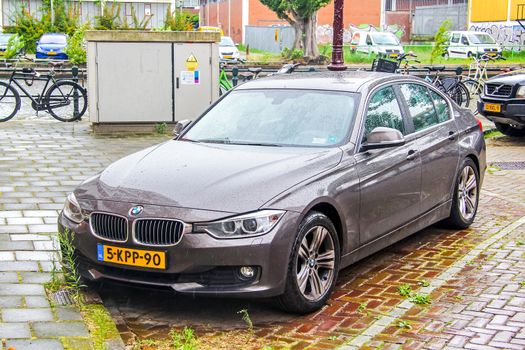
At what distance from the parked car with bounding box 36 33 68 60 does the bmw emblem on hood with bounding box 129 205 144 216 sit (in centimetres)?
3066

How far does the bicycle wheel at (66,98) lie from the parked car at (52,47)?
19334 mm

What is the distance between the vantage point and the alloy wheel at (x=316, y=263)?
18.9ft

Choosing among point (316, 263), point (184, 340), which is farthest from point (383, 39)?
point (184, 340)

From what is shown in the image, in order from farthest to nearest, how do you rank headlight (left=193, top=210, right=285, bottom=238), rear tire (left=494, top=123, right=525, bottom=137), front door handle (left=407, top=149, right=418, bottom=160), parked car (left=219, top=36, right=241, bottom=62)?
parked car (left=219, top=36, right=241, bottom=62) → rear tire (left=494, top=123, right=525, bottom=137) → front door handle (left=407, top=149, right=418, bottom=160) → headlight (left=193, top=210, right=285, bottom=238)

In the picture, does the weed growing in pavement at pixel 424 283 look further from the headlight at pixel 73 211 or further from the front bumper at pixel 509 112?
the front bumper at pixel 509 112

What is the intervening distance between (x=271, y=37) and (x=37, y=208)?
5206 cm

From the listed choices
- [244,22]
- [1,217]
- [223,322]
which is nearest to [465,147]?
[223,322]

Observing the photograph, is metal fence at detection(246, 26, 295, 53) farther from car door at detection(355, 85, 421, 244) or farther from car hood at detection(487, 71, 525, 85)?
car door at detection(355, 85, 421, 244)

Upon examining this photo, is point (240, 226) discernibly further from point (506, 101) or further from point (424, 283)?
point (506, 101)

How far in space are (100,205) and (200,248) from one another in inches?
33.3

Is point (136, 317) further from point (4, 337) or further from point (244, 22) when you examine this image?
point (244, 22)

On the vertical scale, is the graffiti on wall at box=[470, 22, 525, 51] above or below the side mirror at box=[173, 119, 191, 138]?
above

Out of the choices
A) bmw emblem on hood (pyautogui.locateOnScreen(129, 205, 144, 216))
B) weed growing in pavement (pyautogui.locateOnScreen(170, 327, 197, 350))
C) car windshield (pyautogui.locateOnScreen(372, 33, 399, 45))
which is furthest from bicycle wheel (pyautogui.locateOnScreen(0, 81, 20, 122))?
car windshield (pyautogui.locateOnScreen(372, 33, 399, 45))

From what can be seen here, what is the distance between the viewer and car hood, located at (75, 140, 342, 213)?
5.59 meters
